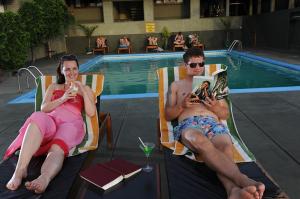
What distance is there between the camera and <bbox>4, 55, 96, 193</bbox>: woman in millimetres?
2070

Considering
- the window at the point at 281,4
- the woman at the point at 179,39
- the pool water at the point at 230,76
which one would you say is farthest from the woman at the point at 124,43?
the window at the point at 281,4

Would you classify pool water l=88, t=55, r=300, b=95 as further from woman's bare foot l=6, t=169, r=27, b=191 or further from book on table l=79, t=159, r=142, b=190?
woman's bare foot l=6, t=169, r=27, b=191

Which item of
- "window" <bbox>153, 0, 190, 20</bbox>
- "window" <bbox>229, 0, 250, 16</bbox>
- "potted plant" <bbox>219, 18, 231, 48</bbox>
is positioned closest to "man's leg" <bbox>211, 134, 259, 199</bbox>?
"potted plant" <bbox>219, 18, 231, 48</bbox>

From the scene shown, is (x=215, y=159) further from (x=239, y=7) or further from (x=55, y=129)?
(x=239, y=7)

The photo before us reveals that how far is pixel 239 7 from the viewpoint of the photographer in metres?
16.7

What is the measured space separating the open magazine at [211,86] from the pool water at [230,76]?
14.6 ft

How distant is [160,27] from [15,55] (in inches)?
362

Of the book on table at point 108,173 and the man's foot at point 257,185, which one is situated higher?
the man's foot at point 257,185

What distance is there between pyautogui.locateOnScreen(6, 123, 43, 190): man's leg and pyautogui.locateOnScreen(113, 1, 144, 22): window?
14744 mm

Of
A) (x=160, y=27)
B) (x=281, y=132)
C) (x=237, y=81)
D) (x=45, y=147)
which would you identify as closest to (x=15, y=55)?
(x=237, y=81)

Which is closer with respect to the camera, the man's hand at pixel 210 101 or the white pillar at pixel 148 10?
the man's hand at pixel 210 101

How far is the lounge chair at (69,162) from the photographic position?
1.94m

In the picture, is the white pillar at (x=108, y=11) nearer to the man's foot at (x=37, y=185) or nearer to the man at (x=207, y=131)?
the man at (x=207, y=131)

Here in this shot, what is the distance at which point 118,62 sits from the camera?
12797mm
